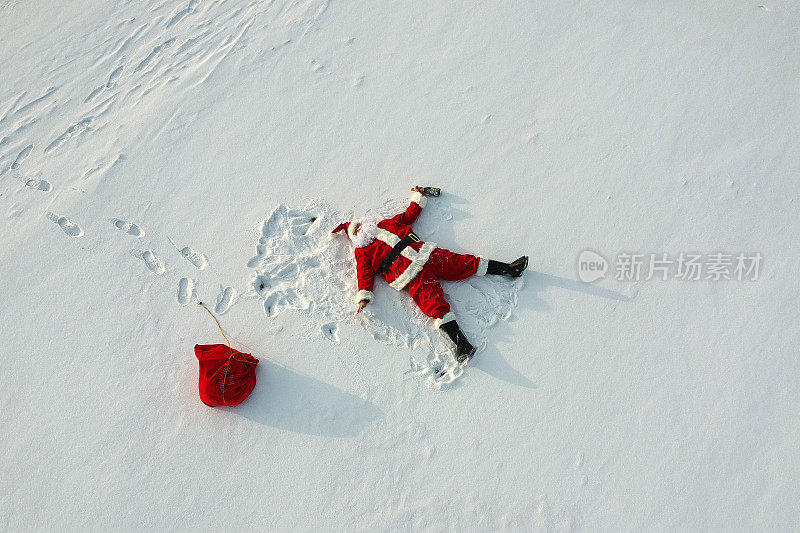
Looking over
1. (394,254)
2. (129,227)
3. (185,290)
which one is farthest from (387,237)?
(129,227)

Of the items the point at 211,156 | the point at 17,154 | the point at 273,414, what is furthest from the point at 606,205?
the point at 17,154

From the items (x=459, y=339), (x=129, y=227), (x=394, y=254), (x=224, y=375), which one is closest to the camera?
(x=224, y=375)

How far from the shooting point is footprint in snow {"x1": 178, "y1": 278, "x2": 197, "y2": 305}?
3.35m

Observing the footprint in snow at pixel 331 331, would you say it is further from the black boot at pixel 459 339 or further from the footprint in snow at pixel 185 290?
the footprint in snow at pixel 185 290

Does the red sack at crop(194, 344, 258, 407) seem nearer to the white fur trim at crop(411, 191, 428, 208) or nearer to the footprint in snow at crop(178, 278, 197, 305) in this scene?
the footprint in snow at crop(178, 278, 197, 305)

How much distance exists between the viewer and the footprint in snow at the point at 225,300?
3.33 m

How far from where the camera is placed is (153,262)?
345 cm

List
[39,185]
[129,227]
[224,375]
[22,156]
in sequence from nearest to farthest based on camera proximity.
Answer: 1. [224,375]
2. [129,227]
3. [39,185]
4. [22,156]

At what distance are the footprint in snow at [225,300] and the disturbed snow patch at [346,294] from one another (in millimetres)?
122

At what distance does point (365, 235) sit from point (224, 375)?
1150mm

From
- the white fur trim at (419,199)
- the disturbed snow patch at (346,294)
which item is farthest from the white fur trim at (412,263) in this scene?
the white fur trim at (419,199)

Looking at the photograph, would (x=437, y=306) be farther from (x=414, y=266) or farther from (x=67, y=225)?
(x=67, y=225)

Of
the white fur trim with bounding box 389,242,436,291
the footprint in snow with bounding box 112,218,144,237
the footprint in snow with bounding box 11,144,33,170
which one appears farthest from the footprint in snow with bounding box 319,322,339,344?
the footprint in snow with bounding box 11,144,33,170

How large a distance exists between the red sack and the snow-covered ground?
0.14m
